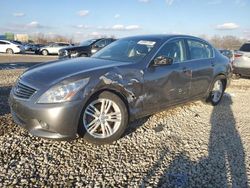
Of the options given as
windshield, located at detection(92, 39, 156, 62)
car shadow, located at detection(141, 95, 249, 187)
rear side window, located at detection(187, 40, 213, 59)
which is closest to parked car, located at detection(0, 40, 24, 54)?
windshield, located at detection(92, 39, 156, 62)

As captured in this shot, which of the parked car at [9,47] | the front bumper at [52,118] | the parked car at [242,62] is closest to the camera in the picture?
the front bumper at [52,118]

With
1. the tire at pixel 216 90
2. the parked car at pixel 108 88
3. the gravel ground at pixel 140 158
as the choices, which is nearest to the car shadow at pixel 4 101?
the gravel ground at pixel 140 158

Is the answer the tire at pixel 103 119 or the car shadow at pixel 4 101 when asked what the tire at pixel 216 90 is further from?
the car shadow at pixel 4 101

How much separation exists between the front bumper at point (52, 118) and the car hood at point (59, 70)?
32 centimetres

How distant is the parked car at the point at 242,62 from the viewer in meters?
10.6

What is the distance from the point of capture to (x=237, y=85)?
9914 millimetres

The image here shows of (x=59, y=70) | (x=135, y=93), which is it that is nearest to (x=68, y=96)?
(x=59, y=70)

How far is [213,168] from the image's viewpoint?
3484mm

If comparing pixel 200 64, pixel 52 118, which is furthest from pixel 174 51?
pixel 52 118

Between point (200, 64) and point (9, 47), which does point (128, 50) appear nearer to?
point (200, 64)

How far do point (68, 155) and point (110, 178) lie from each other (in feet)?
2.45

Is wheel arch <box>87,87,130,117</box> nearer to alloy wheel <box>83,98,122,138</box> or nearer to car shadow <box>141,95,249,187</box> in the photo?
alloy wheel <box>83,98,122,138</box>

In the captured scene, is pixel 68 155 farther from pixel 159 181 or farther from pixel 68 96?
pixel 159 181

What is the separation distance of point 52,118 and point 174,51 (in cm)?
265
